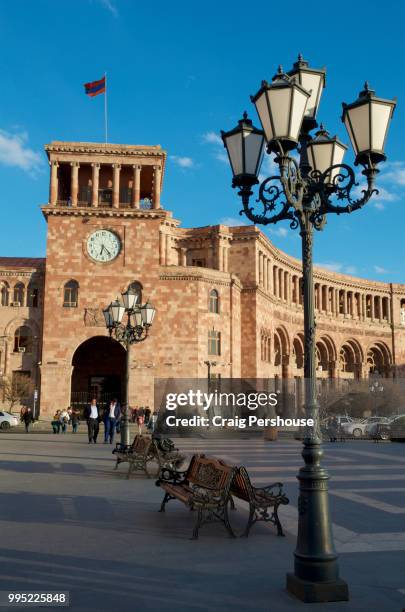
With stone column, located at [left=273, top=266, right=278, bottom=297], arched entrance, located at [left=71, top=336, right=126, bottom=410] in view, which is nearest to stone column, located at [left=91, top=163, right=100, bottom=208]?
arched entrance, located at [left=71, top=336, right=126, bottom=410]

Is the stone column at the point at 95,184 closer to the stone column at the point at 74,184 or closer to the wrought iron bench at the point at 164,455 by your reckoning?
the stone column at the point at 74,184

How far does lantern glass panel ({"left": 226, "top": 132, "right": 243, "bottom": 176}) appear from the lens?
24.2ft

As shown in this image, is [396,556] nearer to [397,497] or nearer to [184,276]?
[397,497]

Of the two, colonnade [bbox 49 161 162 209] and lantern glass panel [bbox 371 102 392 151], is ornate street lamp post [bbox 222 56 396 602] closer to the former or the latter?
lantern glass panel [bbox 371 102 392 151]

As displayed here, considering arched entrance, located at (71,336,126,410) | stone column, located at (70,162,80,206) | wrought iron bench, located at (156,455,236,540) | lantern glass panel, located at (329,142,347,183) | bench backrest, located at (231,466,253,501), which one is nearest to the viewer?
lantern glass panel, located at (329,142,347,183)

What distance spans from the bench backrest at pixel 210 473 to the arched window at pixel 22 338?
115ft

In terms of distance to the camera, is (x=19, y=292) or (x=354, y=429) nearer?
(x=354, y=429)

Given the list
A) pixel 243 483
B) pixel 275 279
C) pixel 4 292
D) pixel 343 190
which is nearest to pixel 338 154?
pixel 343 190

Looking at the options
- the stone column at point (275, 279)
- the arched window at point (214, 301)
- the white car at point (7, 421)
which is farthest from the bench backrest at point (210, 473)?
the stone column at point (275, 279)

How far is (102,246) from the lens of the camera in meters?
42.0

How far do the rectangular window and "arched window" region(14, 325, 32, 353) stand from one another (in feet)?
42.0

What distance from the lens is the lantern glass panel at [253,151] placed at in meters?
7.33

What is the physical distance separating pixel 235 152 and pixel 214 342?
37.0 m

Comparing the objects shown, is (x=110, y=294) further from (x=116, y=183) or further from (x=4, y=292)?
(x=4, y=292)
